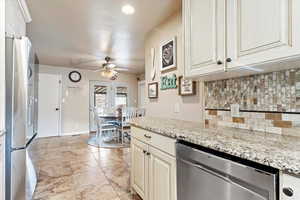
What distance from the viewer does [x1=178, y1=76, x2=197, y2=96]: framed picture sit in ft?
6.32

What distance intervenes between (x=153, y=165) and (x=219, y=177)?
74 centimetres

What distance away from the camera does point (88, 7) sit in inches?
84.5

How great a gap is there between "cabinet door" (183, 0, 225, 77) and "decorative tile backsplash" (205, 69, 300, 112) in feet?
1.11

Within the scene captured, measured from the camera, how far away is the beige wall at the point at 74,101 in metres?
5.73

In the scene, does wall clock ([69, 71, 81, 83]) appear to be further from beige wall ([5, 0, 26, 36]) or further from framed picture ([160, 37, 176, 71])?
framed picture ([160, 37, 176, 71])

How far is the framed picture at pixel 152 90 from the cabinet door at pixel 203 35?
3.50ft

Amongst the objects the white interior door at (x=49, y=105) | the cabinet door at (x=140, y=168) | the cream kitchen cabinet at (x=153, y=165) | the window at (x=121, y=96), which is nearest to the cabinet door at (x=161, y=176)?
the cream kitchen cabinet at (x=153, y=165)

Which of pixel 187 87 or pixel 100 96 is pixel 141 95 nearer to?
pixel 100 96

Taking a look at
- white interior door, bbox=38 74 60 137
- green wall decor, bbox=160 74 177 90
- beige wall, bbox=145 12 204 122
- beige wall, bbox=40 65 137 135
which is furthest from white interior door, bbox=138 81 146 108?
green wall decor, bbox=160 74 177 90

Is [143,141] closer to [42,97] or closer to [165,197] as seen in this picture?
[165,197]

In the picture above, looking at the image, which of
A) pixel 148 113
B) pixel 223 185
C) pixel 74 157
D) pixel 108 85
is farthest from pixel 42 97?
pixel 223 185

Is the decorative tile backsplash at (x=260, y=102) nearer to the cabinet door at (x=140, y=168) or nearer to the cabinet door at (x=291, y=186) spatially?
the cabinet door at (x=291, y=186)

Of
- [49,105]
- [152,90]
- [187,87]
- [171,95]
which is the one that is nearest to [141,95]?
[49,105]

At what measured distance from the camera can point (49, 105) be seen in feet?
18.0
